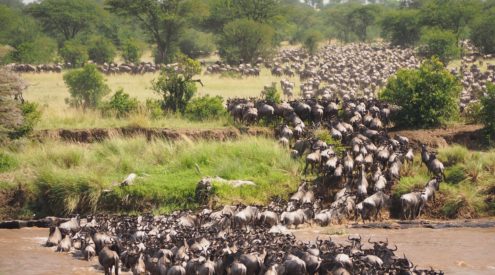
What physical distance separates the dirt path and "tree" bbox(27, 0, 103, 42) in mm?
55369

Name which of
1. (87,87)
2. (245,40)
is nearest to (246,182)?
(87,87)

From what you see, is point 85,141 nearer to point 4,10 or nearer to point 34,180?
point 34,180

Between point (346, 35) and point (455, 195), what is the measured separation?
7537cm

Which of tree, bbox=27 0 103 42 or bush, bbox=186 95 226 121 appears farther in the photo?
tree, bbox=27 0 103 42

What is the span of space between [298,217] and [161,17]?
41.8 meters

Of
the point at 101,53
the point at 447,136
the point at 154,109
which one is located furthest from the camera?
the point at 101,53

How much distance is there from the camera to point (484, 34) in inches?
2445

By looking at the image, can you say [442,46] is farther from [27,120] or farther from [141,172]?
[141,172]

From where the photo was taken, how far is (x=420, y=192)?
1973cm

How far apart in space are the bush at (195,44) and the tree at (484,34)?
79.2 ft

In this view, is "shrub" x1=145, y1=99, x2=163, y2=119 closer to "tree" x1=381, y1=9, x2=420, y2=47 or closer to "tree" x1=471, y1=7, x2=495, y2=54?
"tree" x1=471, y1=7, x2=495, y2=54

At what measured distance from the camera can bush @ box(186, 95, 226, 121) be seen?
1043 inches

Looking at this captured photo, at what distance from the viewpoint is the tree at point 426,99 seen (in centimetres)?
2500

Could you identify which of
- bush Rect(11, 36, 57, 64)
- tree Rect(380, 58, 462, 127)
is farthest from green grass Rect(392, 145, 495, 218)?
bush Rect(11, 36, 57, 64)
